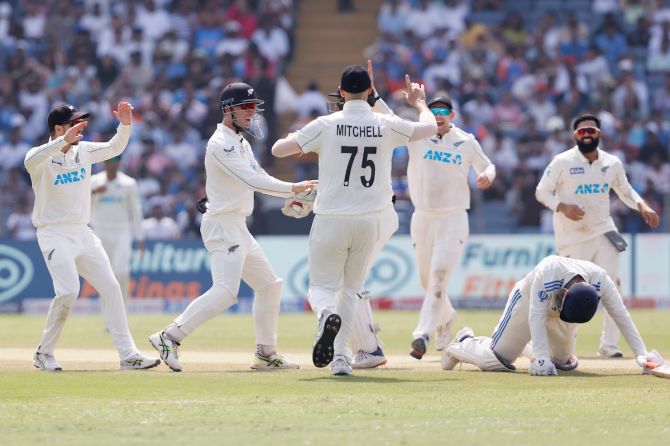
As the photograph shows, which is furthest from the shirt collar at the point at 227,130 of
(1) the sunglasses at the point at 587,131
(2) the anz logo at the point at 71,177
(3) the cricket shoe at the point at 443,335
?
(1) the sunglasses at the point at 587,131

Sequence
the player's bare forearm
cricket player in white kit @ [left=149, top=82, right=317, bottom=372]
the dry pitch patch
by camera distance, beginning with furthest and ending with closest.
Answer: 1. the dry pitch patch
2. cricket player in white kit @ [left=149, top=82, right=317, bottom=372]
3. the player's bare forearm

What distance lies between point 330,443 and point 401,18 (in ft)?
74.0

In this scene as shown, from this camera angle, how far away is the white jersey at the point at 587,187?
14969 millimetres

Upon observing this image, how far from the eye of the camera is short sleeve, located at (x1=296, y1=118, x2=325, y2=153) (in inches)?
452

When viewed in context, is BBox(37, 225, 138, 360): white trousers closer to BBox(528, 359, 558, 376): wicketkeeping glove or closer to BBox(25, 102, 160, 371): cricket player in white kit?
BBox(25, 102, 160, 371): cricket player in white kit

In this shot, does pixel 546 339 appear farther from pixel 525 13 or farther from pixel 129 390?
pixel 525 13

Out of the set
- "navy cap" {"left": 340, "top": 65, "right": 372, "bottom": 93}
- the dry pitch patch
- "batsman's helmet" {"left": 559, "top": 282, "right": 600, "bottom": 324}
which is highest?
"navy cap" {"left": 340, "top": 65, "right": 372, "bottom": 93}

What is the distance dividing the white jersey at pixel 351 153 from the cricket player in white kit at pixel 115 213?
7739 millimetres

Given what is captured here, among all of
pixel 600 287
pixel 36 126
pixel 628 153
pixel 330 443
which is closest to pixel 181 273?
pixel 36 126

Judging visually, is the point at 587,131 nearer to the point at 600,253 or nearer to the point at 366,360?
the point at 600,253

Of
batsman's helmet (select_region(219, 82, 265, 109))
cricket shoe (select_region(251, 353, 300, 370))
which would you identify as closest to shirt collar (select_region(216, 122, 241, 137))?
batsman's helmet (select_region(219, 82, 265, 109))

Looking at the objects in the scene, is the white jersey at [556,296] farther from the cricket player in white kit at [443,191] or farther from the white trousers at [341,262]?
the cricket player in white kit at [443,191]

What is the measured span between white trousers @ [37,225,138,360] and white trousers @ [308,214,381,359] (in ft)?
6.53

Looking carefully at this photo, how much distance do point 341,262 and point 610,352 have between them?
4.17 m
